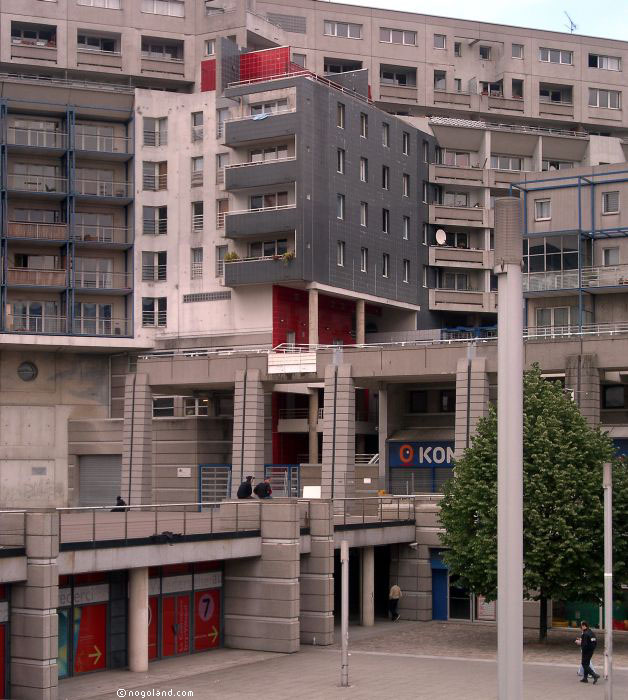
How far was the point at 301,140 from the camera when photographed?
257 feet

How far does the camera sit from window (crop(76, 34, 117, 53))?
9362cm

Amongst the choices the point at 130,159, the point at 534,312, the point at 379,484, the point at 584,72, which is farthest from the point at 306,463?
the point at 584,72

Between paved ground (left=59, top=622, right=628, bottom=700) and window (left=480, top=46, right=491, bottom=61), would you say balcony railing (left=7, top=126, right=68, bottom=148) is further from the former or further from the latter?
paved ground (left=59, top=622, right=628, bottom=700)

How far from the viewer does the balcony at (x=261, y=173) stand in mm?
78625

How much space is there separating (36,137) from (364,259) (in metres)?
23.5

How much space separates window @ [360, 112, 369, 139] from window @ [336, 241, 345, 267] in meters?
8.06

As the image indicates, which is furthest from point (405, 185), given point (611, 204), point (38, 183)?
point (38, 183)

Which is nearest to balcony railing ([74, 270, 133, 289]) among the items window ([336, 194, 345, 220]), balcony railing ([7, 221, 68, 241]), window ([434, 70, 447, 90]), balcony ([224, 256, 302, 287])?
balcony railing ([7, 221, 68, 241])

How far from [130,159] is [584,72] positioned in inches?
1706

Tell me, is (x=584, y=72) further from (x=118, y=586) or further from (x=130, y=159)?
(x=118, y=586)

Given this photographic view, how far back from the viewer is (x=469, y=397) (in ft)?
204

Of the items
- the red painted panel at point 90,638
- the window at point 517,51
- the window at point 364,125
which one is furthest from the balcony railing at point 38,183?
the red painted panel at point 90,638

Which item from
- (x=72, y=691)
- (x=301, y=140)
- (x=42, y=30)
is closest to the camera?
(x=72, y=691)

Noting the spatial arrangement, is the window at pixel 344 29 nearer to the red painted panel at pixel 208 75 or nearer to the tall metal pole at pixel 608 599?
the red painted panel at pixel 208 75
